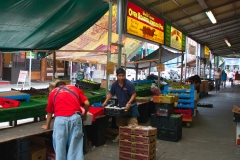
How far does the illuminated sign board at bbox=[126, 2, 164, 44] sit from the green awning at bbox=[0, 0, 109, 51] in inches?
48.5

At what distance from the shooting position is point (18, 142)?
12.9 ft

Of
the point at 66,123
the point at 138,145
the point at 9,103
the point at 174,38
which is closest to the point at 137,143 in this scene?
the point at 138,145

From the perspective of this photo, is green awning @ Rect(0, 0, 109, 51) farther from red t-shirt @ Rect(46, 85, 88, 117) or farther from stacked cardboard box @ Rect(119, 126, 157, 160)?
stacked cardboard box @ Rect(119, 126, 157, 160)

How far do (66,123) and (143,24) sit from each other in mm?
5550

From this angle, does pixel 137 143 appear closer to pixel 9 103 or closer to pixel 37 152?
pixel 37 152

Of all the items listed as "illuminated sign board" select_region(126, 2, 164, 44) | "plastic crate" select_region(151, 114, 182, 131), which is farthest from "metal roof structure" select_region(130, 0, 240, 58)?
"plastic crate" select_region(151, 114, 182, 131)

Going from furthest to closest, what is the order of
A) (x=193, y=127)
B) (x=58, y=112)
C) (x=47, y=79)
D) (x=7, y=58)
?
(x=47, y=79), (x=7, y=58), (x=193, y=127), (x=58, y=112)

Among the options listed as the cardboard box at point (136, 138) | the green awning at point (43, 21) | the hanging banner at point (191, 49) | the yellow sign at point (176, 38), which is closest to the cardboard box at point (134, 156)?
the cardboard box at point (136, 138)

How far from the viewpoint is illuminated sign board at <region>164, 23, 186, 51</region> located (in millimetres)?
10941

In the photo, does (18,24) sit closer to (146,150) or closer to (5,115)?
(5,115)

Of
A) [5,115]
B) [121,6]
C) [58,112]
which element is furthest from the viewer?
[121,6]

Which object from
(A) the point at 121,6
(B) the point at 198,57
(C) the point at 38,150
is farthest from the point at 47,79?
(C) the point at 38,150

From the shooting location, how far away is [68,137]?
3.88m

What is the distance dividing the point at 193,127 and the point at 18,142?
5.80m
